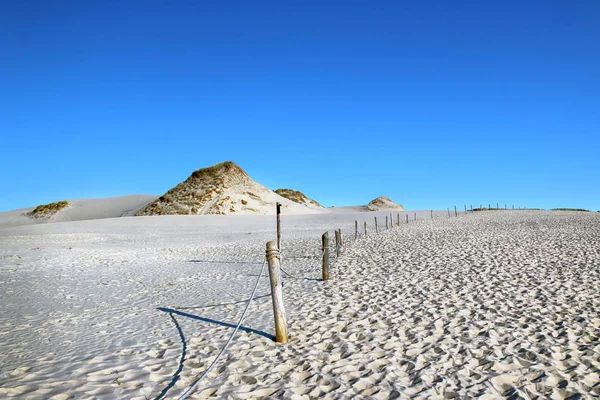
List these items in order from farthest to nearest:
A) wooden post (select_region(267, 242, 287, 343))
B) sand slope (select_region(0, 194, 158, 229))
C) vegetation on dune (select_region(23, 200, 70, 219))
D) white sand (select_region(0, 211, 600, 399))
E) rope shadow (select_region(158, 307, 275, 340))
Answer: vegetation on dune (select_region(23, 200, 70, 219)) < sand slope (select_region(0, 194, 158, 229)) < rope shadow (select_region(158, 307, 275, 340)) < wooden post (select_region(267, 242, 287, 343)) < white sand (select_region(0, 211, 600, 399))

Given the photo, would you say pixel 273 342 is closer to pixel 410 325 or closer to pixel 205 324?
pixel 205 324

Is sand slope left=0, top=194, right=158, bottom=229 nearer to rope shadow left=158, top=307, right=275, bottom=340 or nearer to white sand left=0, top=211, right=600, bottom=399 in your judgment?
white sand left=0, top=211, right=600, bottom=399

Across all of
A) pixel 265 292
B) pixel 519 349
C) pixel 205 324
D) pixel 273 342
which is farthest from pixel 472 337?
pixel 265 292

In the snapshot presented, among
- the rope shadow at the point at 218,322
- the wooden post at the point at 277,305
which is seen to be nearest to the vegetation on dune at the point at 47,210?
the rope shadow at the point at 218,322

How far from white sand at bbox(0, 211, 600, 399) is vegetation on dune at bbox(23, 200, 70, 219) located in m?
67.4

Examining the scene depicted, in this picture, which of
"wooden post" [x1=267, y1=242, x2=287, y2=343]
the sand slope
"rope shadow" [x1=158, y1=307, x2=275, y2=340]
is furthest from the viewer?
the sand slope

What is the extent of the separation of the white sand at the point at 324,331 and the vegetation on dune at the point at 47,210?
221 feet

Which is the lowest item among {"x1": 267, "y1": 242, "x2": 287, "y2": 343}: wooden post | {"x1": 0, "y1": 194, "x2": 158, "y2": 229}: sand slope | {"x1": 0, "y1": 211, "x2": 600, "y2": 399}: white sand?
{"x1": 0, "y1": 211, "x2": 600, "y2": 399}: white sand

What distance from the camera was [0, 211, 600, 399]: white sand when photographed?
5.06 metres

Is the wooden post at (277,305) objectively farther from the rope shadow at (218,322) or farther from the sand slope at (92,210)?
the sand slope at (92,210)

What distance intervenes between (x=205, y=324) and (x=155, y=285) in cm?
501

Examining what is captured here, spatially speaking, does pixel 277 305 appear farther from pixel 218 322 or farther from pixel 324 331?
pixel 218 322

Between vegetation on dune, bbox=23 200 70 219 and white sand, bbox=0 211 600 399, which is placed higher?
vegetation on dune, bbox=23 200 70 219

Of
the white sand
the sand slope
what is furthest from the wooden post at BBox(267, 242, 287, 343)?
the sand slope
